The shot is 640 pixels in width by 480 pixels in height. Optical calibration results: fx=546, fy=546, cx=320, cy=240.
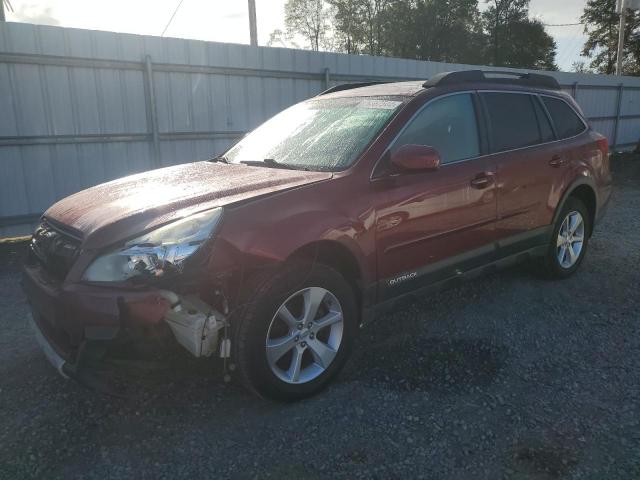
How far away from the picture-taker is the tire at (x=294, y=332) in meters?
2.75

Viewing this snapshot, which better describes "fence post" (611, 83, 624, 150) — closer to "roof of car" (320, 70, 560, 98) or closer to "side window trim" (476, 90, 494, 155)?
"roof of car" (320, 70, 560, 98)

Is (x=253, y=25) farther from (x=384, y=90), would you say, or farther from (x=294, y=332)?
(x=294, y=332)

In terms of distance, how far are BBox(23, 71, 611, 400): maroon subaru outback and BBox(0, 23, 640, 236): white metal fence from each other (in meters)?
3.97

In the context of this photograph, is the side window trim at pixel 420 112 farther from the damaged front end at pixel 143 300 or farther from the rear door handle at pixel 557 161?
the damaged front end at pixel 143 300

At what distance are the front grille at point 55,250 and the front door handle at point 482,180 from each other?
259 cm

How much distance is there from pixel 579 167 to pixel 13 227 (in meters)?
6.76

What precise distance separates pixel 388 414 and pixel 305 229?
1093 mm

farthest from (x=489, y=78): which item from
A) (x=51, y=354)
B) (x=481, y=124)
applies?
(x=51, y=354)

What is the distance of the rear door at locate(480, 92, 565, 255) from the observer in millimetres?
4129

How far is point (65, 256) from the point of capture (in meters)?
2.83

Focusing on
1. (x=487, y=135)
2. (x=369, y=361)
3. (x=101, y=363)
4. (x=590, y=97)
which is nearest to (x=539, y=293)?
(x=487, y=135)

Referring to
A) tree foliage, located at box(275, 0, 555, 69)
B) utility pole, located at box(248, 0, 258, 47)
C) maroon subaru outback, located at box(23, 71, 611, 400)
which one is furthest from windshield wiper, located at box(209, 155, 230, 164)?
tree foliage, located at box(275, 0, 555, 69)

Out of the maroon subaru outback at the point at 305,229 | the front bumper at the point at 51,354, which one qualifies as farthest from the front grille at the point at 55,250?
the front bumper at the point at 51,354

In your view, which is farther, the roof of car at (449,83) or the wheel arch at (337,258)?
the roof of car at (449,83)
